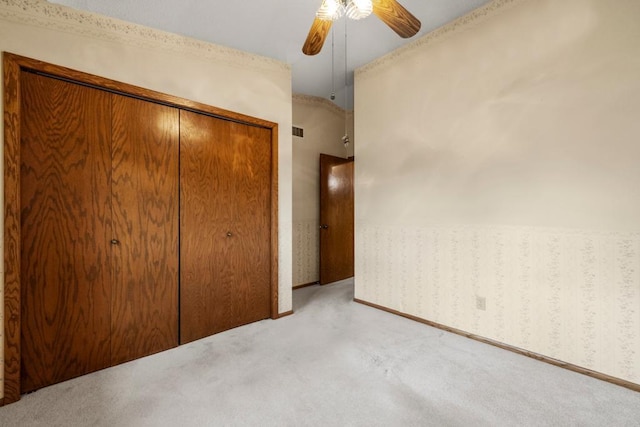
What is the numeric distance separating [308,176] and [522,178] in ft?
8.89

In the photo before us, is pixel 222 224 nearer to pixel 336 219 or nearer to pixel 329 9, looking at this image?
pixel 329 9

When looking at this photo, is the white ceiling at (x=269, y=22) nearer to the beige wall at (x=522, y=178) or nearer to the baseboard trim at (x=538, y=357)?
the beige wall at (x=522, y=178)

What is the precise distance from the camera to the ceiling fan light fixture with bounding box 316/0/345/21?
1495mm

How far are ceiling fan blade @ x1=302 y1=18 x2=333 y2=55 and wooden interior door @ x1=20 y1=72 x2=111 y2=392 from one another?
4.89 ft

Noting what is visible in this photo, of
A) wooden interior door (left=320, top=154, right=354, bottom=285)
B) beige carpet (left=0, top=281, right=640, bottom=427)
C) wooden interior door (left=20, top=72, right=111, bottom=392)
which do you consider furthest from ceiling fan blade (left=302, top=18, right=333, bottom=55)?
wooden interior door (left=320, top=154, right=354, bottom=285)

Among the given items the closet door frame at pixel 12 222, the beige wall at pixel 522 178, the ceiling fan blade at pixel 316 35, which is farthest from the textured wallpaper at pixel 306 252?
the closet door frame at pixel 12 222

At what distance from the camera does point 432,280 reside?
2.85 metres

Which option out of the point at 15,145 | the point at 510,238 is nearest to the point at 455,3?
the point at 510,238

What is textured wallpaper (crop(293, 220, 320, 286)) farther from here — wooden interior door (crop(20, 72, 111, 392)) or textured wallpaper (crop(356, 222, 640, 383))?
wooden interior door (crop(20, 72, 111, 392))

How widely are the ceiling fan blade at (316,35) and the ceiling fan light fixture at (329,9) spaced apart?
53 mm

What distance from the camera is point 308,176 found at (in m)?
4.31

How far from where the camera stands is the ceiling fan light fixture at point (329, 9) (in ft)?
4.91

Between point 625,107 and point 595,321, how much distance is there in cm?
140

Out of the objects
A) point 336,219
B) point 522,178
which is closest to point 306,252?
point 336,219
